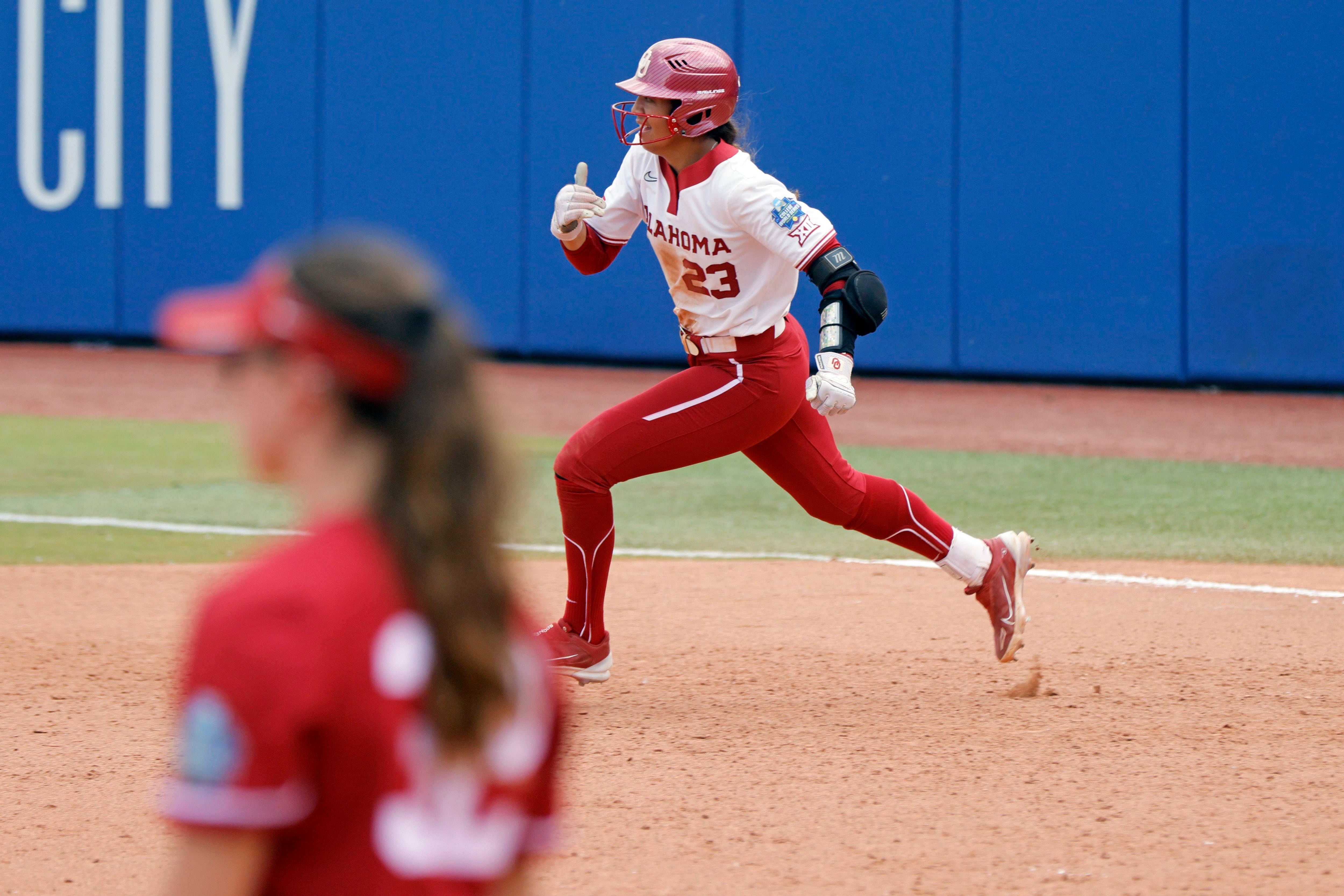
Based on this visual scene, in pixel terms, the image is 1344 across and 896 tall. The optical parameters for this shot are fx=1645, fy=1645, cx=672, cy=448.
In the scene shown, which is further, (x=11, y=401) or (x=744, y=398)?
(x=11, y=401)

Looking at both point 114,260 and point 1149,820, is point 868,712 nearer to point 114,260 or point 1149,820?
point 1149,820

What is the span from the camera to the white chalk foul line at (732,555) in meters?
6.60

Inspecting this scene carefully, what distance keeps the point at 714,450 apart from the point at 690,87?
3.48 ft

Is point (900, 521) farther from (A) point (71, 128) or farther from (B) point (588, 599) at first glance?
(A) point (71, 128)

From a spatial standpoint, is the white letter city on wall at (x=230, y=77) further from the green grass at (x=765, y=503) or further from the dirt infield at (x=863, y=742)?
the dirt infield at (x=863, y=742)

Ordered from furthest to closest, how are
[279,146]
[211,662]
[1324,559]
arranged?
Result: 1. [279,146]
2. [1324,559]
3. [211,662]

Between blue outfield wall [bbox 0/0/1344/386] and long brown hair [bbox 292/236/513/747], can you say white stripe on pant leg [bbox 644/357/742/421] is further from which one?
blue outfield wall [bbox 0/0/1344/386]

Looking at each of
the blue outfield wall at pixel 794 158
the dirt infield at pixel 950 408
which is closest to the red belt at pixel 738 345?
the dirt infield at pixel 950 408

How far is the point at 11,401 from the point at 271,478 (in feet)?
41.4

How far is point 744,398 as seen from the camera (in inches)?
187

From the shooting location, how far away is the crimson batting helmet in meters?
4.77

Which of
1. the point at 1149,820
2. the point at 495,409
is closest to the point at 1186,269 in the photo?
the point at 1149,820

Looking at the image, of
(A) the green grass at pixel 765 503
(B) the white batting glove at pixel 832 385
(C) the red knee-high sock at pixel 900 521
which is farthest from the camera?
(A) the green grass at pixel 765 503

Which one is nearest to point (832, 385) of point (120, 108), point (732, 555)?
point (732, 555)
